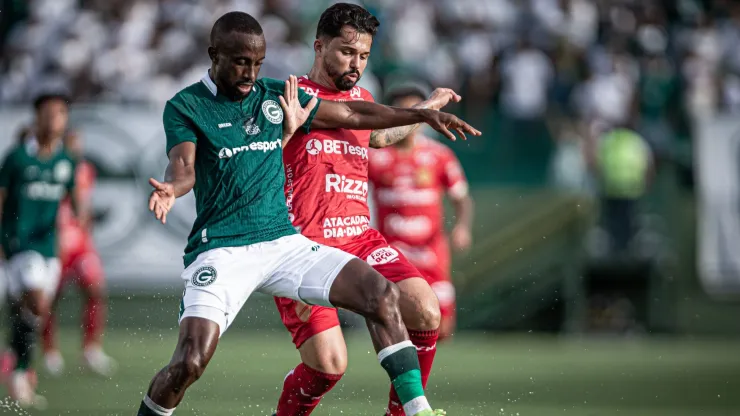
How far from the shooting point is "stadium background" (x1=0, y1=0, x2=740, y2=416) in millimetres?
16328

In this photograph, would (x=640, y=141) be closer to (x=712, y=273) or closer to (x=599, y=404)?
(x=712, y=273)

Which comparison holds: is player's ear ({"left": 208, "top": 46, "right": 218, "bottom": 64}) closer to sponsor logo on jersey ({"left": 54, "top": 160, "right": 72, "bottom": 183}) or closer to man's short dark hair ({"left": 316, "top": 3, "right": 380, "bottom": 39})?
man's short dark hair ({"left": 316, "top": 3, "right": 380, "bottom": 39})

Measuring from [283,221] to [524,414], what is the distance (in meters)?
3.57

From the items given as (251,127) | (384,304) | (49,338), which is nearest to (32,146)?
(49,338)

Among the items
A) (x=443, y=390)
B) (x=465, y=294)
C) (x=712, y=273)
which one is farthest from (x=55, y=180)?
(x=712, y=273)

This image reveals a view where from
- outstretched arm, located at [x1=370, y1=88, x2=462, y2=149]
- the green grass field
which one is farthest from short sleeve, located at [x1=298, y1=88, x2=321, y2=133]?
the green grass field

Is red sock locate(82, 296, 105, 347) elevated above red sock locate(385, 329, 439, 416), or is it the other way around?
red sock locate(385, 329, 439, 416)

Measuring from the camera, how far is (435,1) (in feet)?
63.3

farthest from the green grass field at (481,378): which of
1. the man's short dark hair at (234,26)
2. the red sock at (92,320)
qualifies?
the man's short dark hair at (234,26)

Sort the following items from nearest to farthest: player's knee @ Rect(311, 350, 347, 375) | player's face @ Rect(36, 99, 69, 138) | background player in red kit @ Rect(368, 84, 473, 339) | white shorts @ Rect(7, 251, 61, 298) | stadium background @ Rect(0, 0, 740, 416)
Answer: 1. player's knee @ Rect(311, 350, 347, 375)
2. white shorts @ Rect(7, 251, 61, 298)
3. player's face @ Rect(36, 99, 69, 138)
4. background player in red kit @ Rect(368, 84, 473, 339)
5. stadium background @ Rect(0, 0, 740, 416)

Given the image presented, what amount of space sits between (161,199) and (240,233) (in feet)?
2.29

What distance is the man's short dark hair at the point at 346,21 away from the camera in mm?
7098

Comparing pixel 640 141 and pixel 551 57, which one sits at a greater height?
pixel 551 57

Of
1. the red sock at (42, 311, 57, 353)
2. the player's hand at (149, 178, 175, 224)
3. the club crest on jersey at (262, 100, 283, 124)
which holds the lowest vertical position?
the red sock at (42, 311, 57, 353)
